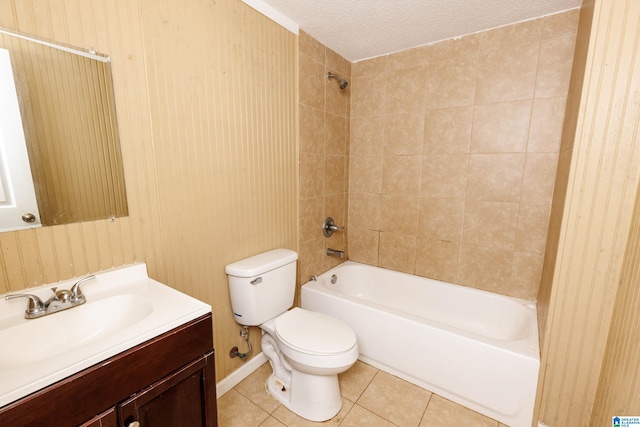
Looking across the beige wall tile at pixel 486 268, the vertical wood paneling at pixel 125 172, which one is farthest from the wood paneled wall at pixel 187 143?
the beige wall tile at pixel 486 268

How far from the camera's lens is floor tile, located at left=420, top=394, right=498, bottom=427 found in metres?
1.45

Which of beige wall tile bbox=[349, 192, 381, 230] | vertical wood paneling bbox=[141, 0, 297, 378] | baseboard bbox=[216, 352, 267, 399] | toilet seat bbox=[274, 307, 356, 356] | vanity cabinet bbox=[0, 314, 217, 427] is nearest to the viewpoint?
vanity cabinet bbox=[0, 314, 217, 427]

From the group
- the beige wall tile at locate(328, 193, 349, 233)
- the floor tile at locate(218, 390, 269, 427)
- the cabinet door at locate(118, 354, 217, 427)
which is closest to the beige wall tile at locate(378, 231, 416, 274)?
the beige wall tile at locate(328, 193, 349, 233)

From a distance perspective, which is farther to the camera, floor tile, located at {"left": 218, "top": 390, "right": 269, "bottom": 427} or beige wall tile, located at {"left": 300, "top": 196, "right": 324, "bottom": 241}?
beige wall tile, located at {"left": 300, "top": 196, "right": 324, "bottom": 241}

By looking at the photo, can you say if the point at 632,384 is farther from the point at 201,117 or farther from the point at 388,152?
the point at 201,117

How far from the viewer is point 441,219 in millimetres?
2123

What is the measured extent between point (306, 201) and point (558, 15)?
1.86m

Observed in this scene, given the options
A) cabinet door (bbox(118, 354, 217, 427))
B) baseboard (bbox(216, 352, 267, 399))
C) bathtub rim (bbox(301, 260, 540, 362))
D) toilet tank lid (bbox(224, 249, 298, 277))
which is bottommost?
baseboard (bbox(216, 352, 267, 399))

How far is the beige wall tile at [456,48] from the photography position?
186cm

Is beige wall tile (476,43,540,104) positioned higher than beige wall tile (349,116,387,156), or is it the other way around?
beige wall tile (476,43,540,104)

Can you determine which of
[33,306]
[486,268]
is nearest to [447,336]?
[486,268]

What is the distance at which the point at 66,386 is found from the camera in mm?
664

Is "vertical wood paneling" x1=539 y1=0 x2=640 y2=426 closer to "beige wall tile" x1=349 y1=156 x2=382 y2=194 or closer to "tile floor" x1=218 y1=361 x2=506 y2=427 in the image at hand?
"tile floor" x1=218 y1=361 x2=506 y2=427

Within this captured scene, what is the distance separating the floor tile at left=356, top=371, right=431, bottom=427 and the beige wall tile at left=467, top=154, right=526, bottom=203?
1318mm
